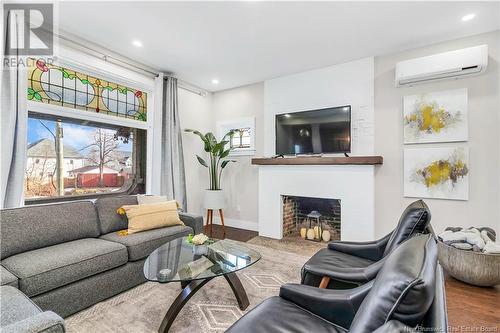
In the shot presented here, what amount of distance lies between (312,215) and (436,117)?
6.84ft

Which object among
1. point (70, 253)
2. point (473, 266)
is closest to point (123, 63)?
point (70, 253)

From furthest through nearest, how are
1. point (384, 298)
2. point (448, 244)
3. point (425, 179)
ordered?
point (425, 179), point (448, 244), point (384, 298)

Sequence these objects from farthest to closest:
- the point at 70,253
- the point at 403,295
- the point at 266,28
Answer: the point at 266,28 → the point at 70,253 → the point at 403,295

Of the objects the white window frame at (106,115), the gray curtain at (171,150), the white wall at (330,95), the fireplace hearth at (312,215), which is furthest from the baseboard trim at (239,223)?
the white window frame at (106,115)

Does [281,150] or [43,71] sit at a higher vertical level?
[43,71]

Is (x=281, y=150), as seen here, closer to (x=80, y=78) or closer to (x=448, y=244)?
(x=448, y=244)

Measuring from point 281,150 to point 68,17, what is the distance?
304 centimetres

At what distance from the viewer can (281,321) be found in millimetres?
1144

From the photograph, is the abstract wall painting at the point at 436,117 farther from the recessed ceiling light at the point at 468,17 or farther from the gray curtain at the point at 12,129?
the gray curtain at the point at 12,129

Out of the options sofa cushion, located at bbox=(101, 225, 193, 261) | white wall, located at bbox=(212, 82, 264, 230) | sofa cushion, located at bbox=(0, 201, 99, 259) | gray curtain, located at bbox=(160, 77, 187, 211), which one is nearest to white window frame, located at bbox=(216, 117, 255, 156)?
white wall, located at bbox=(212, 82, 264, 230)

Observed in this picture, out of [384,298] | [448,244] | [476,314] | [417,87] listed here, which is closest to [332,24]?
[417,87]

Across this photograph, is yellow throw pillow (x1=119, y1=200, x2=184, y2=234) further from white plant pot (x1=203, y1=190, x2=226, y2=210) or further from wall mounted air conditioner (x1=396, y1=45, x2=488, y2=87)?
wall mounted air conditioner (x1=396, y1=45, x2=488, y2=87)

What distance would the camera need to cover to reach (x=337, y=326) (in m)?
1.17

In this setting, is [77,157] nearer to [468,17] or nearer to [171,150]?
[171,150]
